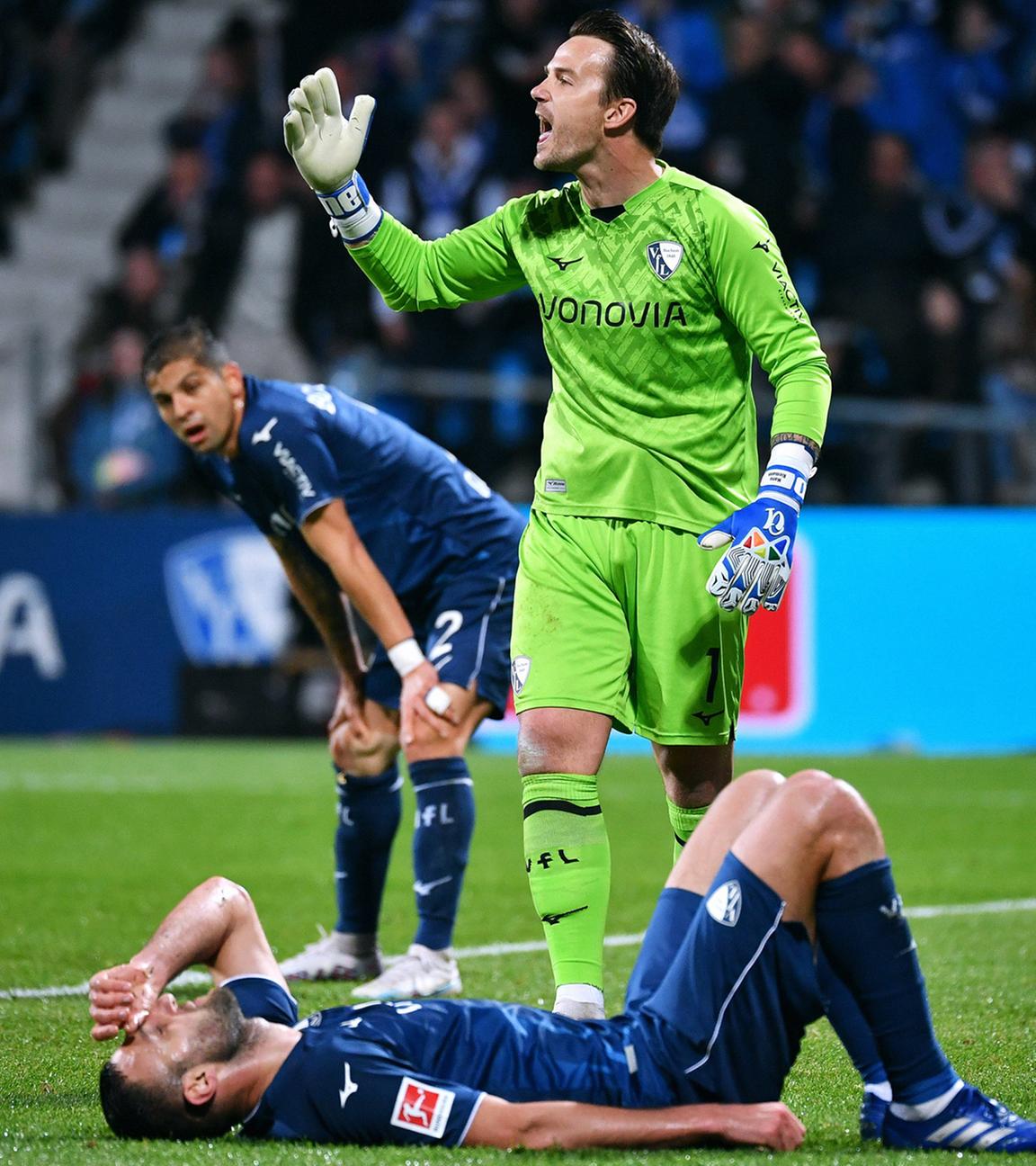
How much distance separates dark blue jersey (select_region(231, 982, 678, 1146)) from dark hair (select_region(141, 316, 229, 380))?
2892mm

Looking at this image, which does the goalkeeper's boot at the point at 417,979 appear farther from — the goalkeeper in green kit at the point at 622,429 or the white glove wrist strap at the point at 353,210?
the white glove wrist strap at the point at 353,210

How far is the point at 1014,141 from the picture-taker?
50.4ft

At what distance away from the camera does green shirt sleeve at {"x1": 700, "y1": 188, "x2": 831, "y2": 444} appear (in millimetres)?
4484

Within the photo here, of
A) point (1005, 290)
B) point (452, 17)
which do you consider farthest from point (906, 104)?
point (452, 17)

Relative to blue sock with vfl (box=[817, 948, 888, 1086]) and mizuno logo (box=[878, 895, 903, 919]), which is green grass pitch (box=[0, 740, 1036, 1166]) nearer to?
blue sock with vfl (box=[817, 948, 888, 1086])

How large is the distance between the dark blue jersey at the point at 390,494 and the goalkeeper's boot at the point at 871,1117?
9.25ft

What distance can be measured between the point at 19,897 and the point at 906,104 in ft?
36.3

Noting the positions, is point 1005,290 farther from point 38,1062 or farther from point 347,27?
point 38,1062

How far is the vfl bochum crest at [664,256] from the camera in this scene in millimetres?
4648

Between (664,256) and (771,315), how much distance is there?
1.01 feet

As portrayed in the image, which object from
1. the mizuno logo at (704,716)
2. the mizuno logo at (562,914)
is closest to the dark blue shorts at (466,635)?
the mizuno logo at (704,716)

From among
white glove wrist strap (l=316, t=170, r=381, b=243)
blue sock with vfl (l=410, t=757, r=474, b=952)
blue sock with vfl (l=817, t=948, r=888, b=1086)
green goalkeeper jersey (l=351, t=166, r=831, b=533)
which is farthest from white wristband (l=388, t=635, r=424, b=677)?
blue sock with vfl (l=817, t=948, r=888, b=1086)

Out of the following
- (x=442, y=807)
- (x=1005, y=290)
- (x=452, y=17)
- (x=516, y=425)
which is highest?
(x=452, y=17)

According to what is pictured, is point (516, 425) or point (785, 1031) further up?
point (516, 425)
